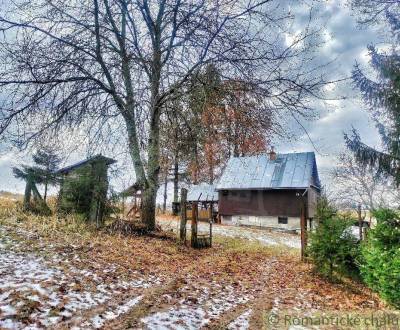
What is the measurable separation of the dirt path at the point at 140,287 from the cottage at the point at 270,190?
16.3 meters

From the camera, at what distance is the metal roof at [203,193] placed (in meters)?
33.6

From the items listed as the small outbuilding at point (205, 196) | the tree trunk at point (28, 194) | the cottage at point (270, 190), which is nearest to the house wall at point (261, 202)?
Result: the cottage at point (270, 190)

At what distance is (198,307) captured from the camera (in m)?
5.76

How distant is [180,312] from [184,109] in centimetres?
834

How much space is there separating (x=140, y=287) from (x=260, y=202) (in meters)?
23.7

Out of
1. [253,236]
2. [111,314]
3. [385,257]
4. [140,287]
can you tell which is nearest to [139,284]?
[140,287]

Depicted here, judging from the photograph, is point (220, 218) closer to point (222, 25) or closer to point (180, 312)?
point (222, 25)

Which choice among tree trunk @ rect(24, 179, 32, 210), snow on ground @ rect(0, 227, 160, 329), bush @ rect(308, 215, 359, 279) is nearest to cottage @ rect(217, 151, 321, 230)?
bush @ rect(308, 215, 359, 279)

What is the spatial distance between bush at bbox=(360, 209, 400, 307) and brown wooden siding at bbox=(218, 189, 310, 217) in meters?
18.2

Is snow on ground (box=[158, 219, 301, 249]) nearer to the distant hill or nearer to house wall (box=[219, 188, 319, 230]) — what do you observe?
house wall (box=[219, 188, 319, 230])

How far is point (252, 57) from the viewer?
966 cm

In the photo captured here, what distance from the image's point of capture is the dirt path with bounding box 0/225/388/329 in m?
4.65

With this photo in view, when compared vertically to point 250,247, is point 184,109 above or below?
above

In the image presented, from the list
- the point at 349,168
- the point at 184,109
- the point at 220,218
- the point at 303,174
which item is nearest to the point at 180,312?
the point at 184,109
